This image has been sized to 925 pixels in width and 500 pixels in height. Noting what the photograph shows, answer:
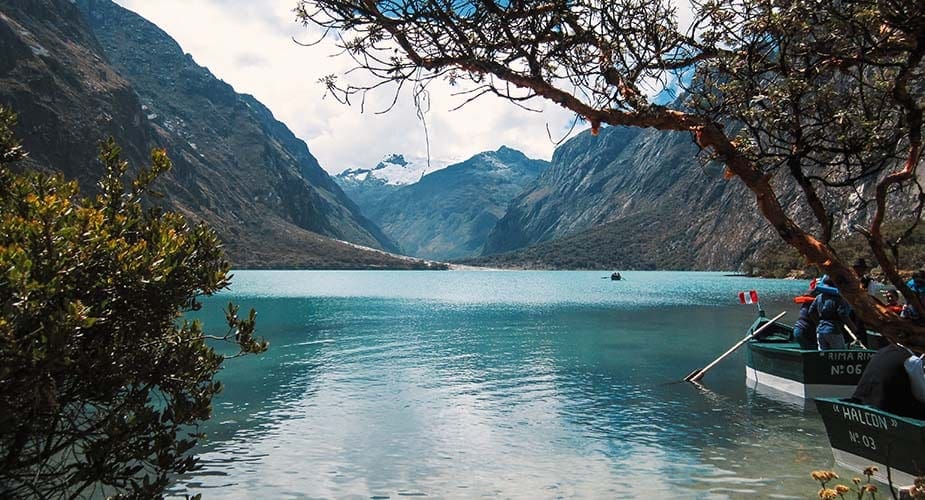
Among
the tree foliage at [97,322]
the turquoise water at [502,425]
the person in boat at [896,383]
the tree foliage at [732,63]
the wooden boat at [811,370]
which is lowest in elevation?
the turquoise water at [502,425]

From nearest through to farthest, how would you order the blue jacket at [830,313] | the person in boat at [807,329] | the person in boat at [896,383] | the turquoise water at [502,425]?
the person in boat at [896,383] < the turquoise water at [502,425] < the blue jacket at [830,313] < the person in boat at [807,329]

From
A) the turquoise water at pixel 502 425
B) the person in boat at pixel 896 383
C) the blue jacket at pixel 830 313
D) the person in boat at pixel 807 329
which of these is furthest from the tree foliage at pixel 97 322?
the person in boat at pixel 807 329

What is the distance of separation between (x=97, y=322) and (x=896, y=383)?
12.4m

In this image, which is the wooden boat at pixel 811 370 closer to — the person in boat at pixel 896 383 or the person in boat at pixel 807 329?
the person in boat at pixel 807 329

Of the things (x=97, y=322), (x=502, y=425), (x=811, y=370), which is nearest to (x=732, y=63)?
(x=97, y=322)

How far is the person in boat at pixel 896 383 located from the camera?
34.5 feet

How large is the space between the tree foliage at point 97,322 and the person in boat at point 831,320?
753 inches

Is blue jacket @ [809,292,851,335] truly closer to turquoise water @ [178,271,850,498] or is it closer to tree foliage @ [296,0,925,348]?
turquoise water @ [178,271,850,498]

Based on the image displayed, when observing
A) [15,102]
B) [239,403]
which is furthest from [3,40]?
[239,403]

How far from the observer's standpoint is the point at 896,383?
1098 cm

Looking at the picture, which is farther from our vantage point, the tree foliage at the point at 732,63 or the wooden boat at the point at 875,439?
the wooden boat at the point at 875,439

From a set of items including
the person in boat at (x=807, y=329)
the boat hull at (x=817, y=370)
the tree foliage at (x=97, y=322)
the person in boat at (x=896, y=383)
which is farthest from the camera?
the person in boat at (x=807, y=329)

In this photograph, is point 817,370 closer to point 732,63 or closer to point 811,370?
point 811,370

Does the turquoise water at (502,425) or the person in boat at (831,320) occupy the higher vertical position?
the person in boat at (831,320)
